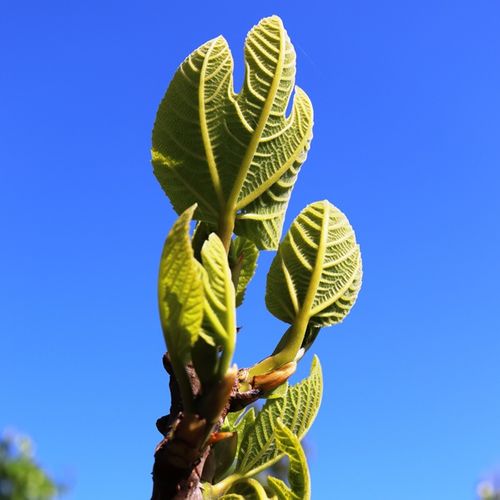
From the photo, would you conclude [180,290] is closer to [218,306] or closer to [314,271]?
[218,306]

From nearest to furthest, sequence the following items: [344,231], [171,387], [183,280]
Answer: [183,280], [171,387], [344,231]

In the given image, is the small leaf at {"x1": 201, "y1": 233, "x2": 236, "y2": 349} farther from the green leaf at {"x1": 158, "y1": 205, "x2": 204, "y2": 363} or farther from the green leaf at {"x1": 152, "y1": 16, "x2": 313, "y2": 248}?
the green leaf at {"x1": 152, "y1": 16, "x2": 313, "y2": 248}

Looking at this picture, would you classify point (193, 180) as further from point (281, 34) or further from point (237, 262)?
point (281, 34)

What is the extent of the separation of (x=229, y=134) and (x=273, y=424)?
0.56 meters

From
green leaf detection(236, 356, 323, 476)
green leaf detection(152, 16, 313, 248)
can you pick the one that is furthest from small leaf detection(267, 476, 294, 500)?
green leaf detection(152, 16, 313, 248)

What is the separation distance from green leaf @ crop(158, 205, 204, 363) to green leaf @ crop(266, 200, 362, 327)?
0.34m

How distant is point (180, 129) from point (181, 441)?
0.56 meters

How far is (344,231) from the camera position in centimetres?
132

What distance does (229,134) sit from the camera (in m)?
1.20

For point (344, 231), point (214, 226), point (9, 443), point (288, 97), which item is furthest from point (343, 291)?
point (9, 443)

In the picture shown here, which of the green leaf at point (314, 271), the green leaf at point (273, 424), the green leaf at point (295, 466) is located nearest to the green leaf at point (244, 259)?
the green leaf at point (314, 271)

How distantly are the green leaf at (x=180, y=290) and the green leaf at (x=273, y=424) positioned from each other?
0.41 m

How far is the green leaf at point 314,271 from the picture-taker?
1258mm

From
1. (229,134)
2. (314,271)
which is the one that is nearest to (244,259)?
(314,271)
